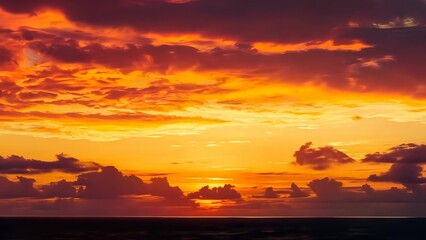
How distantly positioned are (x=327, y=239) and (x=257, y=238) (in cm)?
1878

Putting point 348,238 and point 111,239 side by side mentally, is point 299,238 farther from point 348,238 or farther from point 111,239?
point 111,239

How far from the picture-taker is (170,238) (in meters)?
168

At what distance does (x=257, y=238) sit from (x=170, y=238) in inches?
919

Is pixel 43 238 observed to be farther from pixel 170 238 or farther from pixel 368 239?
pixel 368 239

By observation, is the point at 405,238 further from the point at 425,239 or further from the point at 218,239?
the point at 218,239

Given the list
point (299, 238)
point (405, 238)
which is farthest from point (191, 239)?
point (405, 238)

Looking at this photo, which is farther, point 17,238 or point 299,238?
point 299,238

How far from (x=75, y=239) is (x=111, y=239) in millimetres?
9763

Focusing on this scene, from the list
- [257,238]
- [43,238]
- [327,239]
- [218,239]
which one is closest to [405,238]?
[327,239]

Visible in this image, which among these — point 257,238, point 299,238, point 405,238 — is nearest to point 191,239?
point 257,238

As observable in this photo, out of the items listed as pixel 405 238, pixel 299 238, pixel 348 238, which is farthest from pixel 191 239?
pixel 405 238

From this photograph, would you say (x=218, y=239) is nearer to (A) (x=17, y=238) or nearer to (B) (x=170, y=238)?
(B) (x=170, y=238)

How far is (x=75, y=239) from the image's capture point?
16062 cm

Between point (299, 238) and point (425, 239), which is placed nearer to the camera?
point (425, 239)
